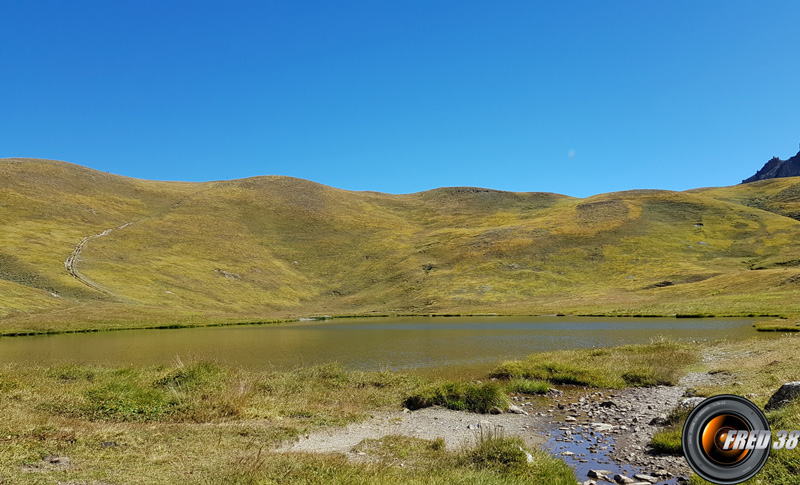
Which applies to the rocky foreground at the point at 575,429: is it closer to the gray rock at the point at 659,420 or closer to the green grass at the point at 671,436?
the gray rock at the point at 659,420

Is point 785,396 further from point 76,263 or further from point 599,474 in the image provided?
point 76,263

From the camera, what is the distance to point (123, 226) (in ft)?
429

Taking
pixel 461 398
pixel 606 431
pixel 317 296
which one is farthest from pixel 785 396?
pixel 317 296

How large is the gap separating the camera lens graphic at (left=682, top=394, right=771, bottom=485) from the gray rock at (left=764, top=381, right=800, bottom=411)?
24.6 feet

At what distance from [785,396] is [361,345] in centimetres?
3256

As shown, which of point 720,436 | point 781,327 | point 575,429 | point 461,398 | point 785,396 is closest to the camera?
point 720,436

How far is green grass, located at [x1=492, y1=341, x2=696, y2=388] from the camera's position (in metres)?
24.0

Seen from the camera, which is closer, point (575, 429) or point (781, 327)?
point (575, 429)

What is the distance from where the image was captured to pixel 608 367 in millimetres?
26922

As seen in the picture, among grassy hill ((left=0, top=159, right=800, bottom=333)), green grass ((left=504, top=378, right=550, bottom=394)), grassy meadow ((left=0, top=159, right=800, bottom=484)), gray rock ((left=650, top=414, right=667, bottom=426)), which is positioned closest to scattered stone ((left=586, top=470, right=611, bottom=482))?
grassy meadow ((left=0, top=159, right=800, bottom=484))

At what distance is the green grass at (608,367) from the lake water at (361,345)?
2.88 m

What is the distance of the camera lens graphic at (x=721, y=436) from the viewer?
720 centimetres

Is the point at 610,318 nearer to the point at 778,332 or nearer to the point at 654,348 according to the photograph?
the point at 778,332

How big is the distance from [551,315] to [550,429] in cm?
6377
